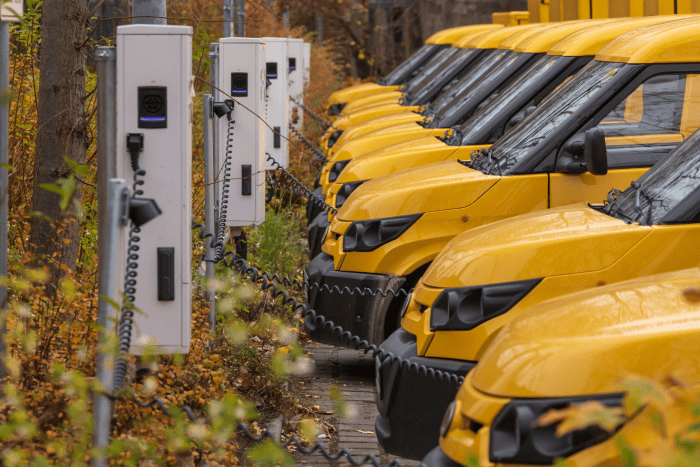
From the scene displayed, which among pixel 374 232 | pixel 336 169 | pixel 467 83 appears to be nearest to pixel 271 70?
pixel 336 169

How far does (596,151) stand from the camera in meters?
5.01

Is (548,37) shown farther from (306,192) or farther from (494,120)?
(306,192)

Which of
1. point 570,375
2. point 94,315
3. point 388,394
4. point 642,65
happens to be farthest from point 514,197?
point 570,375

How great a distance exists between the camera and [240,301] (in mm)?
6406

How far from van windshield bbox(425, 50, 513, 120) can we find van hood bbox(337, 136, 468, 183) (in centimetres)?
155

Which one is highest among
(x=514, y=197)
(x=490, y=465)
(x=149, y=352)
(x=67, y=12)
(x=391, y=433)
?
(x=67, y=12)

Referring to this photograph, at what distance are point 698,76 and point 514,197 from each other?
1.29m

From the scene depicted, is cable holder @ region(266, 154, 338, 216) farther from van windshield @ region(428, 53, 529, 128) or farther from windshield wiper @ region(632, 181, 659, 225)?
windshield wiper @ region(632, 181, 659, 225)

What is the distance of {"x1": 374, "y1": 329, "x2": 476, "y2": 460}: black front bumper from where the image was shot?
438cm

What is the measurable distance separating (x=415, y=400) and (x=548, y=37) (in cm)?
462

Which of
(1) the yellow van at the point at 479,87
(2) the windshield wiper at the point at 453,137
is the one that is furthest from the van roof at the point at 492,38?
(2) the windshield wiper at the point at 453,137

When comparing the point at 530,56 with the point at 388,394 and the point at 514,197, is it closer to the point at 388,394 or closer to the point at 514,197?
the point at 514,197

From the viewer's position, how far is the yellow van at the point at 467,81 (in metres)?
9.59

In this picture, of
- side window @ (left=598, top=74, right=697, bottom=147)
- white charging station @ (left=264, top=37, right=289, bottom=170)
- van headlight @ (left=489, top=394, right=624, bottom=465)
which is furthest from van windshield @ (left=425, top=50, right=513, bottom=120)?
van headlight @ (left=489, top=394, right=624, bottom=465)
